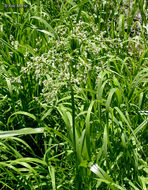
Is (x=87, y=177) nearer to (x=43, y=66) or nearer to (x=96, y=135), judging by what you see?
(x=96, y=135)

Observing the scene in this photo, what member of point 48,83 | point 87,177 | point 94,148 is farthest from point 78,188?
point 48,83

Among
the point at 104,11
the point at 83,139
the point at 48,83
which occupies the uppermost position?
the point at 104,11

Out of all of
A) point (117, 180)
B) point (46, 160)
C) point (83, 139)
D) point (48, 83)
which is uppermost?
point (48, 83)

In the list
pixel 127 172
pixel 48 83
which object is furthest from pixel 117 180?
pixel 48 83

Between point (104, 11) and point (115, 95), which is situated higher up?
point (104, 11)

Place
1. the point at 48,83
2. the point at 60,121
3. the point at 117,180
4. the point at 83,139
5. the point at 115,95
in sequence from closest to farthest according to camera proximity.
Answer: the point at 48,83 → the point at 83,139 → the point at 117,180 → the point at 115,95 → the point at 60,121

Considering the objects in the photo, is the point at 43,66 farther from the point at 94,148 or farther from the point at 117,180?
the point at 117,180

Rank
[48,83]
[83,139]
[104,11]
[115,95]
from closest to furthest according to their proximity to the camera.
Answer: [48,83] → [83,139] → [115,95] → [104,11]

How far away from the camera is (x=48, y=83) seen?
1.75 m

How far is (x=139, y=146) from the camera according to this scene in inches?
80.7

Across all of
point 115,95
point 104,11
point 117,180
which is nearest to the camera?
point 117,180

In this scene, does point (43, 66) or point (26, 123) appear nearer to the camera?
point (43, 66)

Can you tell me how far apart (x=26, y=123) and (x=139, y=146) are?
0.98 m

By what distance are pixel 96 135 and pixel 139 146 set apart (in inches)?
11.7
